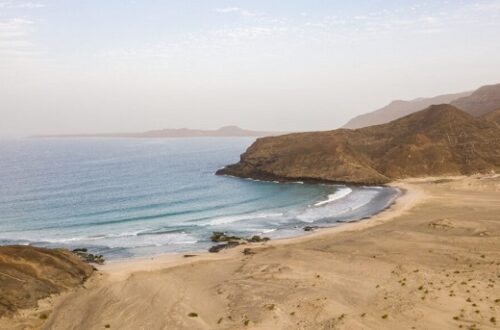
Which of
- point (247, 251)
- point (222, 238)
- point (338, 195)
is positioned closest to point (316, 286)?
point (247, 251)

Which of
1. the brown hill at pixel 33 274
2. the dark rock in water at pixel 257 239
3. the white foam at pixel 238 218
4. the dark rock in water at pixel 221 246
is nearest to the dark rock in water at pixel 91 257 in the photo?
the brown hill at pixel 33 274

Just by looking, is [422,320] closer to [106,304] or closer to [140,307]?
[140,307]

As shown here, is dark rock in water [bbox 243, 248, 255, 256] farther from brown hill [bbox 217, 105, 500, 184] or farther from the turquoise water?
brown hill [bbox 217, 105, 500, 184]

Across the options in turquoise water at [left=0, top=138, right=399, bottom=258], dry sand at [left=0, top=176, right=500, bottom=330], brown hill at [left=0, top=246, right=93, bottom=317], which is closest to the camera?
dry sand at [left=0, top=176, right=500, bottom=330]

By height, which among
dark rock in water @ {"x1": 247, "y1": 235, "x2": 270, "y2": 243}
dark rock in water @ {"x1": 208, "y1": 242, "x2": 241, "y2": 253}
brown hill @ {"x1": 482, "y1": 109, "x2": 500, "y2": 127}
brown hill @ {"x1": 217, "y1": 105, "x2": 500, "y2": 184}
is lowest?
dark rock in water @ {"x1": 208, "y1": 242, "x2": 241, "y2": 253}

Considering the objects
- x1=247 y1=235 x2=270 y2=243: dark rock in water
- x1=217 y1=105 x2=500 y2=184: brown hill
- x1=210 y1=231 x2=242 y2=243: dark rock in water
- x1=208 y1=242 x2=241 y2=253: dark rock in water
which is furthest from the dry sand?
x1=217 y1=105 x2=500 y2=184: brown hill

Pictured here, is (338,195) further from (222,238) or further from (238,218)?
(222,238)

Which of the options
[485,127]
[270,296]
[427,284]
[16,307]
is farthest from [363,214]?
[485,127]
